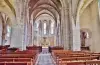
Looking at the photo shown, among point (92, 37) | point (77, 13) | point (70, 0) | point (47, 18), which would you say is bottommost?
point (92, 37)

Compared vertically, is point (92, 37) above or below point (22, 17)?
below

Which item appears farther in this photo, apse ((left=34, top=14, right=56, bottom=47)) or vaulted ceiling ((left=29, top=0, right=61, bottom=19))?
apse ((left=34, top=14, right=56, bottom=47))

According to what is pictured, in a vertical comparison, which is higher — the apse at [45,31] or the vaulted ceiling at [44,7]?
the vaulted ceiling at [44,7]

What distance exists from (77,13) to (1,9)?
429 inches

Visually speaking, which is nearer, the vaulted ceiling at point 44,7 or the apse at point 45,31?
the vaulted ceiling at point 44,7

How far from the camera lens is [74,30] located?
15.0 m

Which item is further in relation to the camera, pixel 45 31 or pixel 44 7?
pixel 45 31

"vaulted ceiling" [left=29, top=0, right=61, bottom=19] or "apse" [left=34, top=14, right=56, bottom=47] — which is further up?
"vaulted ceiling" [left=29, top=0, right=61, bottom=19]

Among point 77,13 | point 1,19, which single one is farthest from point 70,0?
point 1,19

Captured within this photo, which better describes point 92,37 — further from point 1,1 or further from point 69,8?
point 1,1

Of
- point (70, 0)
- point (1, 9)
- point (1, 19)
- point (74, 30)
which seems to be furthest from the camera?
point (1, 19)

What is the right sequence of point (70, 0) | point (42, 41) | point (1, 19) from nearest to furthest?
point (70, 0) → point (1, 19) → point (42, 41)

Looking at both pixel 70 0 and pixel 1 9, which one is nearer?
pixel 70 0

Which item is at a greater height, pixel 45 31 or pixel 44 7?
pixel 44 7
